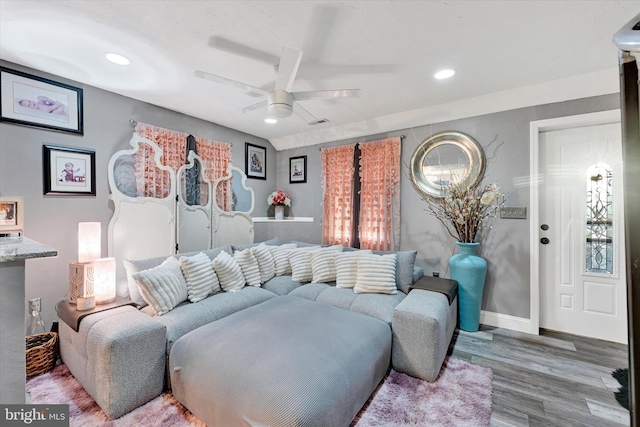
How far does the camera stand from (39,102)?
2.23 meters

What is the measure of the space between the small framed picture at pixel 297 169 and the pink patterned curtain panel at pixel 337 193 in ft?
1.38

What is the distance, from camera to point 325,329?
71.2 inches

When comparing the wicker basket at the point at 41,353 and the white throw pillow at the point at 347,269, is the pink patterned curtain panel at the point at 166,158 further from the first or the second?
the white throw pillow at the point at 347,269

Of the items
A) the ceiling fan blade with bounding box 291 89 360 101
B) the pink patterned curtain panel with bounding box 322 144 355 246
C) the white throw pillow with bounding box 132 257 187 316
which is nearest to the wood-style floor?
the pink patterned curtain panel with bounding box 322 144 355 246

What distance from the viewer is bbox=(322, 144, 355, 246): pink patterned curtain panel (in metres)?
3.72

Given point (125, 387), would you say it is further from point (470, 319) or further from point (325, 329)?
point (470, 319)

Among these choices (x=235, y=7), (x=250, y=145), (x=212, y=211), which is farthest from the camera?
(x=250, y=145)

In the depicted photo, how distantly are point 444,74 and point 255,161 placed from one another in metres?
2.88

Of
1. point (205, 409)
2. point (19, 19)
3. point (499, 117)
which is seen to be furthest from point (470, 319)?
point (19, 19)

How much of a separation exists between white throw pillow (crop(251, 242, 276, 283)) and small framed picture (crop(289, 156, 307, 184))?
1.56m

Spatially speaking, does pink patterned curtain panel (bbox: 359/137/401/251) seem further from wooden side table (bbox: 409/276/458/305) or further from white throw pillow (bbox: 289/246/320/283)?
white throw pillow (bbox: 289/246/320/283)

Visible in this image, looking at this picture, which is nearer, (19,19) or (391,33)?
(19,19)

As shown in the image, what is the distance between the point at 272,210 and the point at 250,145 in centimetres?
113

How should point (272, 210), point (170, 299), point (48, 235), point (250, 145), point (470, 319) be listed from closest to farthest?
point (170, 299) → point (48, 235) → point (470, 319) → point (250, 145) → point (272, 210)
